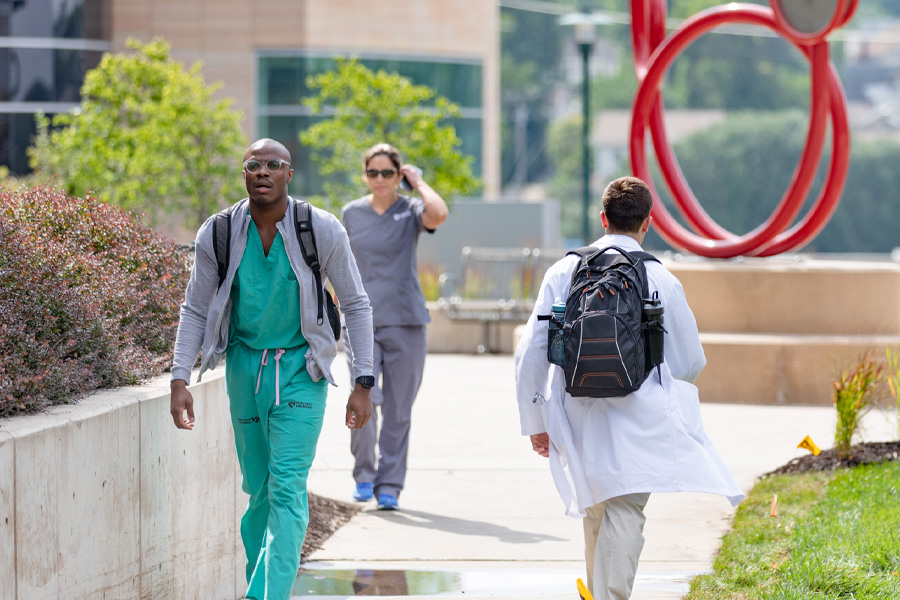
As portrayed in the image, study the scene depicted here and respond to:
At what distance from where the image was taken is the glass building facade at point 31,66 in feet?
84.4

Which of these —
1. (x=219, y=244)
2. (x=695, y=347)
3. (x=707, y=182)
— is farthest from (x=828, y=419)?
(x=707, y=182)

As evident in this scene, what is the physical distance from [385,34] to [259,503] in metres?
24.4

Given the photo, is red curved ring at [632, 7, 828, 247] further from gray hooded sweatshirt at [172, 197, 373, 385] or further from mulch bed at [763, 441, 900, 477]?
gray hooded sweatshirt at [172, 197, 373, 385]

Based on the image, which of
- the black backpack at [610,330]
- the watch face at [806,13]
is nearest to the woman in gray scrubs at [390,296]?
the black backpack at [610,330]

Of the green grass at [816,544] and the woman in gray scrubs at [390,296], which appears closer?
the green grass at [816,544]

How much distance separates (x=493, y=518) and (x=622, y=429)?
8.57ft

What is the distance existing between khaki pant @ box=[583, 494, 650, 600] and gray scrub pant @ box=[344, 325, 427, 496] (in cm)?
269

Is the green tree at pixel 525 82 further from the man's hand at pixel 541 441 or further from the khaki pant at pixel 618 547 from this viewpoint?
the khaki pant at pixel 618 547

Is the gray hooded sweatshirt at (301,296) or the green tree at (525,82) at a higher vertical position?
the green tree at (525,82)

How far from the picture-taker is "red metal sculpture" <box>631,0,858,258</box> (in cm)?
1128

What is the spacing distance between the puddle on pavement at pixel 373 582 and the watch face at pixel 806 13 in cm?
705

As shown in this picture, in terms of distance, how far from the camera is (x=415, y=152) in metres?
19.7

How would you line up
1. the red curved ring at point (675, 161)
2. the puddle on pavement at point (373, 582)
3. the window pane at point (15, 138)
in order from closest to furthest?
the puddle on pavement at point (373, 582), the red curved ring at point (675, 161), the window pane at point (15, 138)

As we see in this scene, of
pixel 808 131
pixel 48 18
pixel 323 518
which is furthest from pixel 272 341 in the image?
pixel 48 18
